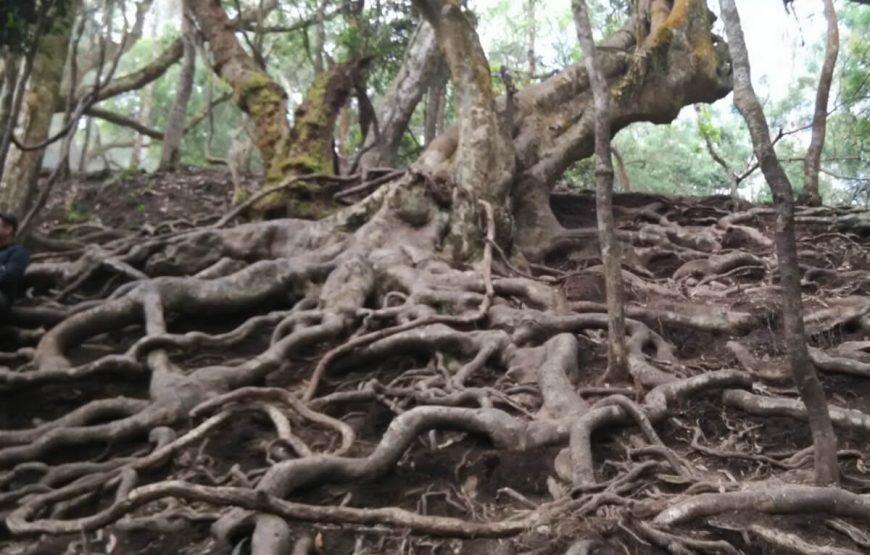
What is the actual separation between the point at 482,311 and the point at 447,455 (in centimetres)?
167

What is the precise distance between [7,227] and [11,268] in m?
0.36

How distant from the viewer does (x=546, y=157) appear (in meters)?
8.14

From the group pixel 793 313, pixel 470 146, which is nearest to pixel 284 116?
pixel 470 146

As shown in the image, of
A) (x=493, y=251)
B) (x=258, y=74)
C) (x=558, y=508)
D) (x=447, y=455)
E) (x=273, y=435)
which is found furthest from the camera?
(x=258, y=74)

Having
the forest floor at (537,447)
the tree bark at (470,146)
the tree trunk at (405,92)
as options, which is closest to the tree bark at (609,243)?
the forest floor at (537,447)

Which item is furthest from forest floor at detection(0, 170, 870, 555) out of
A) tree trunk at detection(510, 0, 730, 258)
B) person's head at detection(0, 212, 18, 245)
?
tree trunk at detection(510, 0, 730, 258)

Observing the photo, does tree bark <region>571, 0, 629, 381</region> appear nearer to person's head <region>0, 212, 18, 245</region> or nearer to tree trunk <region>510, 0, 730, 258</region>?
tree trunk <region>510, 0, 730, 258</region>

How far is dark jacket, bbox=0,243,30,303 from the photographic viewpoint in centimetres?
543

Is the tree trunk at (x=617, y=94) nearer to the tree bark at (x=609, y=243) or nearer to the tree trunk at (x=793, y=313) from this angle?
the tree bark at (x=609, y=243)

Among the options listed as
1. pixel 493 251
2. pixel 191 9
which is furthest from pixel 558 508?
pixel 191 9

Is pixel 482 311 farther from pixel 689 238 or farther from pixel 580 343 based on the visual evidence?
pixel 689 238

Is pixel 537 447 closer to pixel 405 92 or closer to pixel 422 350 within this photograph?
pixel 422 350

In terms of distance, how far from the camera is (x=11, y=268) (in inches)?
213

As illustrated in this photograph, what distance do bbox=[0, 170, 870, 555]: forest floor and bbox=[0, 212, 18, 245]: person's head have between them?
1.55 feet
